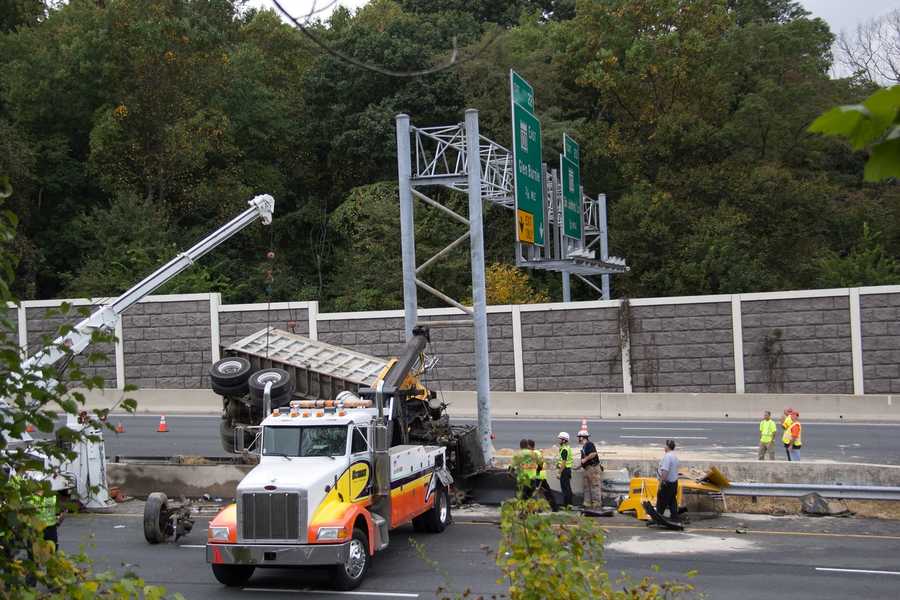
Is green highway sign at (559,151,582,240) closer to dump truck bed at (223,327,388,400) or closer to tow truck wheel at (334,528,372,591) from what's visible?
dump truck bed at (223,327,388,400)

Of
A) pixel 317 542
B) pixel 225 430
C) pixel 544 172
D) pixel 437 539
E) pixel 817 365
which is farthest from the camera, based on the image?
pixel 817 365

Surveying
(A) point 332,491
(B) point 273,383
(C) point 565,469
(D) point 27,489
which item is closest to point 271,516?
(A) point 332,491

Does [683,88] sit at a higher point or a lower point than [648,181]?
higher

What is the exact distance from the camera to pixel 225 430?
2142cm

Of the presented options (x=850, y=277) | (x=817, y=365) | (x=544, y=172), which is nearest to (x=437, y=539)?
(x=544, y=172)

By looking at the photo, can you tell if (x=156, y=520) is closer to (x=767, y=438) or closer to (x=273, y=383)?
(x=273, y=383)

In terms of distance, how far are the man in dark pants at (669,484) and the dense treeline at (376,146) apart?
93.7ft

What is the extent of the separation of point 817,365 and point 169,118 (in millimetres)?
31807

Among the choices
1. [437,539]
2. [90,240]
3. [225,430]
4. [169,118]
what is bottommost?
[437,539]

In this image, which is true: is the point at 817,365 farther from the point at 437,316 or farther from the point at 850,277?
the point at 437,316

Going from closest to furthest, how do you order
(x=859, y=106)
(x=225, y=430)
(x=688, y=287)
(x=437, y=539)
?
(x=859, y=106)
(x=437, y=539)
(x=225, y=430)
(x=688, y=287)

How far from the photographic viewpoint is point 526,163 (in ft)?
72.5

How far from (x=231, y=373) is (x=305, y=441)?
24.9ft

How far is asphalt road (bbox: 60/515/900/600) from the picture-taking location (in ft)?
42.3
